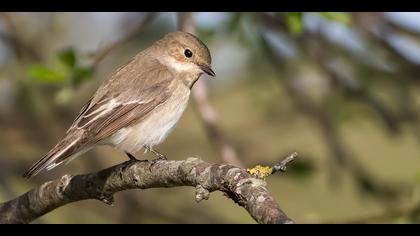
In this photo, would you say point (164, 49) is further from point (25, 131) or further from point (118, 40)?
point (25, 131)

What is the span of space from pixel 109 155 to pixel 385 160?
3.05m

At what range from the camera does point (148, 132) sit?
19.7 ft

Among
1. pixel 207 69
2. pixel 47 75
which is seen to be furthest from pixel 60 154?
pixel 207 69

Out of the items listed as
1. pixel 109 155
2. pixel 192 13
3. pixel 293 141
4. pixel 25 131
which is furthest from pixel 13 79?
pixel 293 141

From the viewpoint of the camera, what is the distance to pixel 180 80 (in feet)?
21.0

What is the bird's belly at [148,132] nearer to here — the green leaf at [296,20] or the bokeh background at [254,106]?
the bokeh background at [254,106]

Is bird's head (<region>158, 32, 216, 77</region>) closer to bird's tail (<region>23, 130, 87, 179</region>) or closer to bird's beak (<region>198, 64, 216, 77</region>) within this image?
bird's beak (<region>198, 64, 216, 77</region>)

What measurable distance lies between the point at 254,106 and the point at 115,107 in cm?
237

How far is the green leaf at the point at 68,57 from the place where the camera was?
6008mm

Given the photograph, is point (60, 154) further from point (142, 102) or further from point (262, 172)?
point (262, 172)

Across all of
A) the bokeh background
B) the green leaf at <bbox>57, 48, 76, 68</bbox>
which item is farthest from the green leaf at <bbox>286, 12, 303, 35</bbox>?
the green leaf at <bbox>57, 48, 76, 68</bbox>

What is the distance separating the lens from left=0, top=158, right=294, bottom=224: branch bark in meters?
3.40

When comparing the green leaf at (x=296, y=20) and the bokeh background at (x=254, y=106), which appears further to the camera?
the bokeh background at (x=254, y=106)

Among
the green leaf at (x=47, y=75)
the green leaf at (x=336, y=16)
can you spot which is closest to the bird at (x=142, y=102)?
the green leaf at (x=47, y=75)
